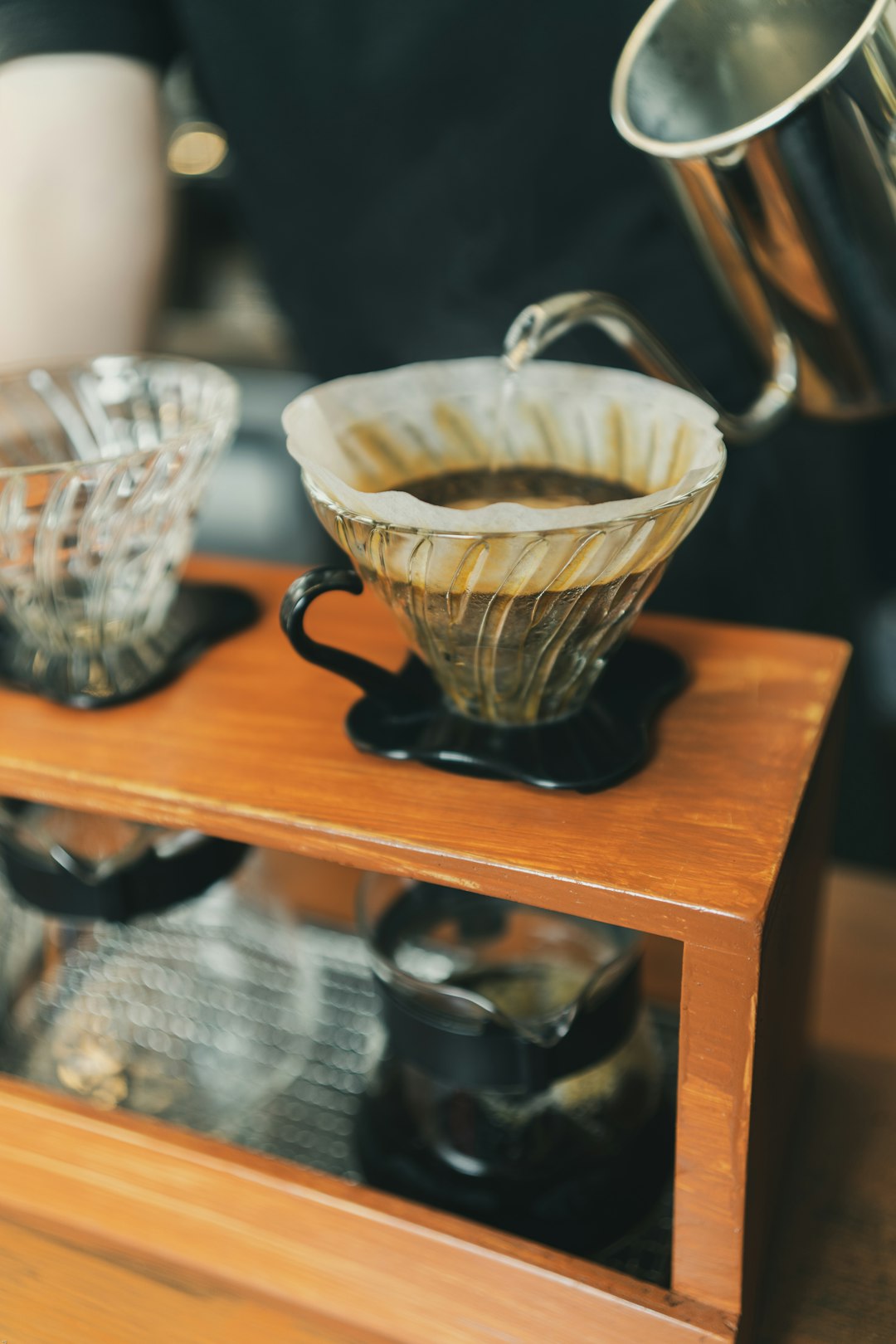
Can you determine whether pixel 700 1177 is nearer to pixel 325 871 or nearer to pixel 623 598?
pixel 623 598

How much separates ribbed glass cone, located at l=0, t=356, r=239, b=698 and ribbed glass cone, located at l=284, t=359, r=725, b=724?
0.37 feet

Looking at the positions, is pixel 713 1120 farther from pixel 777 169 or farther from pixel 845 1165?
pixel 777 169

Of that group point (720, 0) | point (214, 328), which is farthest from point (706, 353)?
point (214, 328)

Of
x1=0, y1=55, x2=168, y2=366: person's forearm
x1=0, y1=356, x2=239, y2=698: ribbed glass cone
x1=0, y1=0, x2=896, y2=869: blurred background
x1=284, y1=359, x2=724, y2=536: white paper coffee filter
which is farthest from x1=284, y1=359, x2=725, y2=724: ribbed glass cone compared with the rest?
x1=0, y1=55, x2=168, y2=366: person's forearm

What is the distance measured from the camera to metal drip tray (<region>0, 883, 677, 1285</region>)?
2.39ft

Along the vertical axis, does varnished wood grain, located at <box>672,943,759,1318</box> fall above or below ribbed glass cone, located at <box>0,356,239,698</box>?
below

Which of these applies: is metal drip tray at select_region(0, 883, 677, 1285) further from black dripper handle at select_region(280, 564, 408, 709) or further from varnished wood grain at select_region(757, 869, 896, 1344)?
black dripper handle at select_region(280, 564, 408, 709)

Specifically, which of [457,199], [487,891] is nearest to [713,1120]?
[487,891]

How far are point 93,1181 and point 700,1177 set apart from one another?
1.09 feet

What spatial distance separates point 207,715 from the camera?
62 centimetres

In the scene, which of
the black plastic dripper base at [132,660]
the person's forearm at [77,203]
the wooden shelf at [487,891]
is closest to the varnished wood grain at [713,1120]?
the wooden shelf at [487,891]

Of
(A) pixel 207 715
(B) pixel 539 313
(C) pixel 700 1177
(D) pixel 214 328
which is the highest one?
(B) pixel 539 313

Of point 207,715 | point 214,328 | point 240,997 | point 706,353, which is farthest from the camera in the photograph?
point 214,328

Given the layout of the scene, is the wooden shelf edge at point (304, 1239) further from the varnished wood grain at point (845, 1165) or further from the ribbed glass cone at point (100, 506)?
the ribbed glass cone at point (100, 506)
